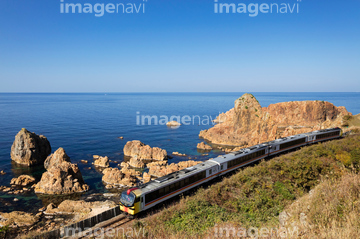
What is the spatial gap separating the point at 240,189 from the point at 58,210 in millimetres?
24054

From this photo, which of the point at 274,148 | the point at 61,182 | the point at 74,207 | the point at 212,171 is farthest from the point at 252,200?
the point at 61,182

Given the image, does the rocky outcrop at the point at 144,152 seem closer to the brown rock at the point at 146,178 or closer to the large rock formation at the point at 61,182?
the brown rock at the point at 146,178

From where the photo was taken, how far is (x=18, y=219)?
1012 inches

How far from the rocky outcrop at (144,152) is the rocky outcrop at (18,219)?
87.0 feet

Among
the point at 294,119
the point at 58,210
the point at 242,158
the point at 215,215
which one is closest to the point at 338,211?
the point at 215,215

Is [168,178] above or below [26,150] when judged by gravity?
above

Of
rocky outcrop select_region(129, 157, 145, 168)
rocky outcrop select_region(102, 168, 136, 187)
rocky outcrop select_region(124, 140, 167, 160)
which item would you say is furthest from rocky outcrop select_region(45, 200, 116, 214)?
rocky outcrop select_region(124, 140, 167, 160)

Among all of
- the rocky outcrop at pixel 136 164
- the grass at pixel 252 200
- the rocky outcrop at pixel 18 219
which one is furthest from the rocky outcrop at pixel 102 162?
the grass at pixel 252 200

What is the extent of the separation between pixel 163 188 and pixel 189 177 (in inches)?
149

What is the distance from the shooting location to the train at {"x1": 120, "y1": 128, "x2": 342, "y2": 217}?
1920cm

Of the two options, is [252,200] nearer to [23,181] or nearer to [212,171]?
[212,171]

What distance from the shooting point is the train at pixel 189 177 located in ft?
63.0

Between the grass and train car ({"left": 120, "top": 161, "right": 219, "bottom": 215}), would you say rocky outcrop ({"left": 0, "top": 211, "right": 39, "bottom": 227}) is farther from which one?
the grass

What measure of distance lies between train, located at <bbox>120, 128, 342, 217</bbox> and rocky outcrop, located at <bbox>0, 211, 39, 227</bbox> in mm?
14943
